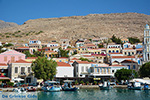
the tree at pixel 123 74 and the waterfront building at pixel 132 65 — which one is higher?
the waterfront building at pixel 132 65

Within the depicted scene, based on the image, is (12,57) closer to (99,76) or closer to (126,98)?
(99,76)

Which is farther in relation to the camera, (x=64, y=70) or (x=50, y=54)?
(x=50, y=54)

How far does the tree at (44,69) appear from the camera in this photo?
58.2 m

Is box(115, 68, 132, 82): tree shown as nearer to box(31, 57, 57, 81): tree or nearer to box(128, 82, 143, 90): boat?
box(128, 82, 143, 90): boat

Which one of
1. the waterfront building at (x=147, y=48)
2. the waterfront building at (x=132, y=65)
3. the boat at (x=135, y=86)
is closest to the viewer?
the boat at (x=135, y=86)

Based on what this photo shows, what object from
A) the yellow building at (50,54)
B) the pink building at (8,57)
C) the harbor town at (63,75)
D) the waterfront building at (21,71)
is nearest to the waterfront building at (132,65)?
the harbor town at (63,75)

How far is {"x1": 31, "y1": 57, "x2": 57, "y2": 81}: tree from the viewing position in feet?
191

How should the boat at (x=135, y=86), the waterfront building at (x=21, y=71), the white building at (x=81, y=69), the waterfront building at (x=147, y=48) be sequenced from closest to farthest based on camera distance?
the boat at (x=135, y=86) → the waterfront building at (x=21, y=71) → the white building at (x=81, y=69) → the waterfront building at (x=147, y=48)

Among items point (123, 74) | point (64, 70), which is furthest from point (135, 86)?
point (64, 70)

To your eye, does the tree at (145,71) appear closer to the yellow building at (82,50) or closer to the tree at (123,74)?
the tree at (123,74)

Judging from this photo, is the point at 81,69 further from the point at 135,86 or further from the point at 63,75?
the point at 135,86

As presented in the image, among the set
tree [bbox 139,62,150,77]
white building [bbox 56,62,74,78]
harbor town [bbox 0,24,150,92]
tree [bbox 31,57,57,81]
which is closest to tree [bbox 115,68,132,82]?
harbor town [bbox 0,24,150,92]

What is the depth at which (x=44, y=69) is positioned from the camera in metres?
59.2

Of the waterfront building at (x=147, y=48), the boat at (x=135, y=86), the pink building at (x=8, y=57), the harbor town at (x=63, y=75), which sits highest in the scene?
the waterfront building at (x=147, y=48)
